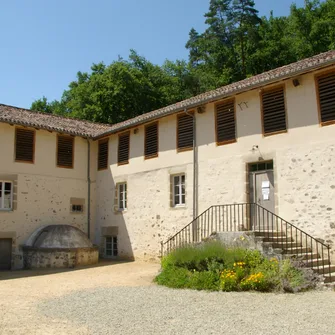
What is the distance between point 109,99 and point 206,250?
19066mm

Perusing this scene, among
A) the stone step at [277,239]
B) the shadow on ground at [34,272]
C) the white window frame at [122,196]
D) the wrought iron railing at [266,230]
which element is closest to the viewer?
the wrought iron railing at [266,230]

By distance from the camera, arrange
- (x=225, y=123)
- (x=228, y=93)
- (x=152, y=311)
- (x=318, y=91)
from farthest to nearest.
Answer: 1. (x=225, y=123)
2. (x=228, y=93)
3. (x=318, y=91)
4. (x=152, y=311)

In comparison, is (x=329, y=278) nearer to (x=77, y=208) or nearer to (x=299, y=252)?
(x=299, y=252)

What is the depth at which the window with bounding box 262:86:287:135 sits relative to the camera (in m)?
12.0

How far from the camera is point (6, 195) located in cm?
1584

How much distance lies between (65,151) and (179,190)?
5776 millimetres

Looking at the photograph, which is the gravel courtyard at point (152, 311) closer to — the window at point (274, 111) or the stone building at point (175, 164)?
the stone building at point (175, 164)

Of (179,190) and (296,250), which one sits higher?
(179,190)

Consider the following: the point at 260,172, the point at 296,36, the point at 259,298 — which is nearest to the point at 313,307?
the point at 259,298

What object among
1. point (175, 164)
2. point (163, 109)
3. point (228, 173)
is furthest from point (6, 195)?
point (228, 173)

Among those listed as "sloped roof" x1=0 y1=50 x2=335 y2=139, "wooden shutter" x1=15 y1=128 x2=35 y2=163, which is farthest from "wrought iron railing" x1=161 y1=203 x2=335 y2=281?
"wooden shutter" x1=15 y1=128 x2=35 y2=163

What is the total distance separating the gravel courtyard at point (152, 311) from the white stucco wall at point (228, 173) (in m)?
3.32

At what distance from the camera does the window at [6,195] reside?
15695 mm

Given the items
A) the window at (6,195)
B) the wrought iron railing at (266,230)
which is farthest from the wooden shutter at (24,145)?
the wrought iron railing at (266,230)
